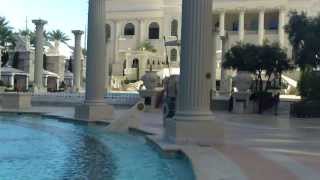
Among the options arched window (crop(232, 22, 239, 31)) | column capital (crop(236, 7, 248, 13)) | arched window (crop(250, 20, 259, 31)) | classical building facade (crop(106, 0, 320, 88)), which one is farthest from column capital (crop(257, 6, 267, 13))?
arched window (crop(232, 22, 239, 31))

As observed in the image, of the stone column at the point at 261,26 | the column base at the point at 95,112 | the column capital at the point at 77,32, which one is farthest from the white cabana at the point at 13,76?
the stone column at the point at 261,26

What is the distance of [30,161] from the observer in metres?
10.8

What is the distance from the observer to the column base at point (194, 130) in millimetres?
13484

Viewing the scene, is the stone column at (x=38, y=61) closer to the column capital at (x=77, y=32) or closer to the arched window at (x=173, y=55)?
the column capital at (x=77, y=32)

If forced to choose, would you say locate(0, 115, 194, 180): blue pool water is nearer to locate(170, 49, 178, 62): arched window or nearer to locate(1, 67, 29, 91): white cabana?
locate(1, 67, 29, 91): white cabana

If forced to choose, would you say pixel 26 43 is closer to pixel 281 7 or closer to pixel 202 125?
pixel 281 7

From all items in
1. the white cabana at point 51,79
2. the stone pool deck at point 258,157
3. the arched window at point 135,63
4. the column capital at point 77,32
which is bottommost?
the stone pool deck at point 258,157

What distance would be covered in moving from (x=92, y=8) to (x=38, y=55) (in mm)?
28249

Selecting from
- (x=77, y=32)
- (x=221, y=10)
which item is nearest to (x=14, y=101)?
(x=77, y=32)

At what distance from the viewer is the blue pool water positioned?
937cm

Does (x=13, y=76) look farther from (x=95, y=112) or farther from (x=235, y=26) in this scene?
(x=235, y=26)

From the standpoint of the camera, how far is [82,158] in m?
11.5

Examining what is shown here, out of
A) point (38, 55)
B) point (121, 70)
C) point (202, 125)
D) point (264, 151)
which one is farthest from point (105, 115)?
point (121, 70)

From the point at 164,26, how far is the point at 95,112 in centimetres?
8512
